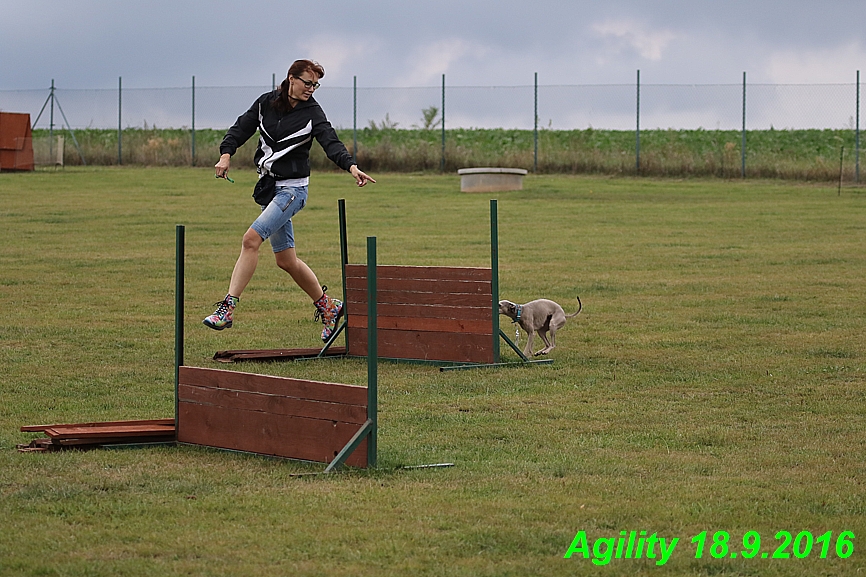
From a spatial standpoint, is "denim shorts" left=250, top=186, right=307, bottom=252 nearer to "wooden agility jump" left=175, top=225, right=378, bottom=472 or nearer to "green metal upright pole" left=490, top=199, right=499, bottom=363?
"green metal upright pole" left=490, top=199, right=499, bottom=363

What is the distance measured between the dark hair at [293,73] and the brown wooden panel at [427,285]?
1.44 meters

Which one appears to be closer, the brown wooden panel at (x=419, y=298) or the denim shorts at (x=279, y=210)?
the denim shorts at (x=279, y=210)

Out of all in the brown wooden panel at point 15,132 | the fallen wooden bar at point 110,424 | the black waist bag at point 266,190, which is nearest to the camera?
the fallen wooden bar at point 110,424

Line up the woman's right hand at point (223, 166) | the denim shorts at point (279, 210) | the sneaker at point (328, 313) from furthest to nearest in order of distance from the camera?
the sneaker at point (328, 313) → the denim shorts at point (279, 210) → the woman's right hand at point (223, 166)

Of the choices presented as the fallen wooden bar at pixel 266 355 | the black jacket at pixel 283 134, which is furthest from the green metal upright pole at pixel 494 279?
the fallen wooden bar at pixel 266 355

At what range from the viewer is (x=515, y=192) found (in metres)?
26.2

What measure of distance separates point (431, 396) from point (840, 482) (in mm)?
2889

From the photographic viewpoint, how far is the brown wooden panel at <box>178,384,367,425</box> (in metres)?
5.69

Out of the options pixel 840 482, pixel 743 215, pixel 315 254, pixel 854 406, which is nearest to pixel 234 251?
pixel 315 254

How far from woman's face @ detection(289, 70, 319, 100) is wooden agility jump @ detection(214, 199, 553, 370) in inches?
42.2

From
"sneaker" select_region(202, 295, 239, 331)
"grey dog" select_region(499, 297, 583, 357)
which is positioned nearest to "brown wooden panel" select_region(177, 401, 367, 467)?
"sneaker" select_region(202, 295, 239, 331)

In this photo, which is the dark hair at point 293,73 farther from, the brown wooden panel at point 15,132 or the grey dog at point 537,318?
the brown wooden panel at point 15,132

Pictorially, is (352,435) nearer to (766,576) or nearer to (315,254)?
(766,576)

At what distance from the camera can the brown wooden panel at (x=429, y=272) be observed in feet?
29.2
